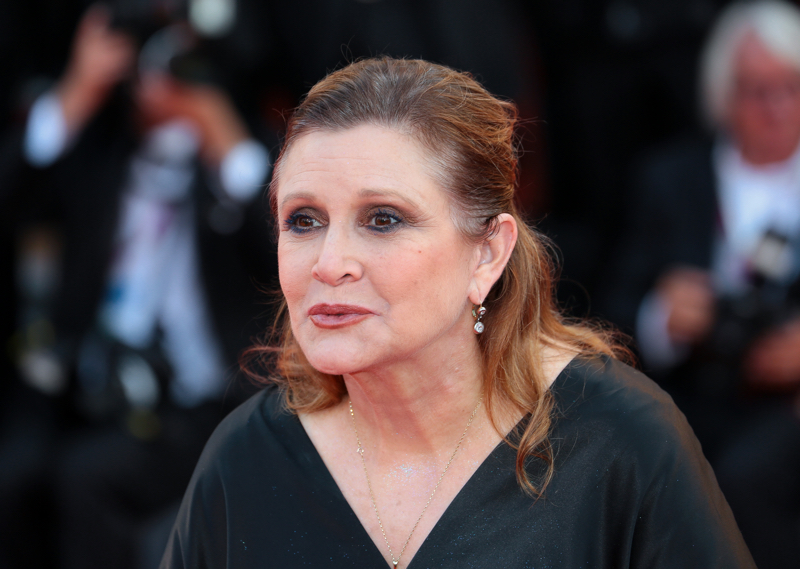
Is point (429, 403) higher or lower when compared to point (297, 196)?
lower

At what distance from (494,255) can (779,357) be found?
1.59 m

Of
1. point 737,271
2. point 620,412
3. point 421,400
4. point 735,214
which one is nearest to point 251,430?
point 421,400

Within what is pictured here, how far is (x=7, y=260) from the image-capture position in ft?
12.4

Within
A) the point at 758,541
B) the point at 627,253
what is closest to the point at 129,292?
the point at 627,253

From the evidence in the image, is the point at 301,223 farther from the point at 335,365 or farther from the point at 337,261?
the point at 335,365

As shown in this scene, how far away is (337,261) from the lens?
5.16 ft

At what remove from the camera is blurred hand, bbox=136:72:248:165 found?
348 cm

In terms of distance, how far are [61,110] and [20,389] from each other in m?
1.15

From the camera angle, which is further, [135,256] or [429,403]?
[135,256]

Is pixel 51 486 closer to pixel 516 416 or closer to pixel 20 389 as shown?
pixel 20 389

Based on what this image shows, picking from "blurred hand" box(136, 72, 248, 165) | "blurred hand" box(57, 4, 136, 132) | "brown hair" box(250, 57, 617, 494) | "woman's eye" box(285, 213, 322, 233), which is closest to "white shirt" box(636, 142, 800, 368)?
"brown hair" box(250, 57, 617, 494)

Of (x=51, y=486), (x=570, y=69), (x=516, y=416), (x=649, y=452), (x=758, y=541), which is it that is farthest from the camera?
(x=570, y=69)

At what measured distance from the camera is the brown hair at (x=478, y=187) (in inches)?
65.7

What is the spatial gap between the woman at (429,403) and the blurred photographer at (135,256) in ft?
4.64
